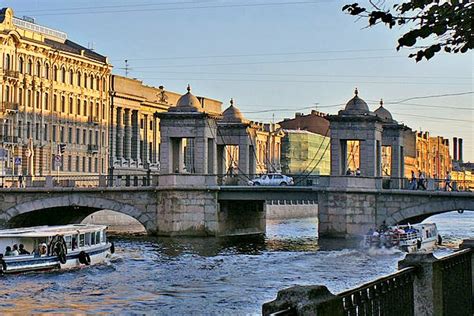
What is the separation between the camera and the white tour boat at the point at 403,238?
165 feet

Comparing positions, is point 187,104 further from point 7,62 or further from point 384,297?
point 384,297

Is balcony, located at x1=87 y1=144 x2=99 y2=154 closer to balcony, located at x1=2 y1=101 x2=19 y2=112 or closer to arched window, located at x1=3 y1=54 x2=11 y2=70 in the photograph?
balcony, located at x1=2 y1=101 x2=19 y2=112

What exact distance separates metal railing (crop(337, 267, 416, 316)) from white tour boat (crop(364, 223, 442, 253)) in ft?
125

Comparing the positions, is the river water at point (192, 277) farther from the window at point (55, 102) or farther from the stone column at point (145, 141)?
the stone column at point (145, 141)

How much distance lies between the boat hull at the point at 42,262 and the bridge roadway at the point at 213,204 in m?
11.9

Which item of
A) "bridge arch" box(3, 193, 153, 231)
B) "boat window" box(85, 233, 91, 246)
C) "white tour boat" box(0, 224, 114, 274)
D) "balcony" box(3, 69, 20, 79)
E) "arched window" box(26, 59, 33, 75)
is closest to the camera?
"white tour boat" box(0, 224, 114, 274)

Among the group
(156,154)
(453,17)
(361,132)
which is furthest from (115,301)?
(156,154)

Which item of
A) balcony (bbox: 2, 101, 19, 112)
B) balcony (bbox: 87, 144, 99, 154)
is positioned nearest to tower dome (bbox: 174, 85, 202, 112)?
balcony (bbox: 2, 101, 19, 112)

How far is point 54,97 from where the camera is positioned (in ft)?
314

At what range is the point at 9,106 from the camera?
284ft

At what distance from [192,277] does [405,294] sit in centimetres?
2739

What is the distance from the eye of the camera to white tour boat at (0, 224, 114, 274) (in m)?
40.9

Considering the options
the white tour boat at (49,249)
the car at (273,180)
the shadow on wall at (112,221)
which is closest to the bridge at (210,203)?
the car at (273,180)

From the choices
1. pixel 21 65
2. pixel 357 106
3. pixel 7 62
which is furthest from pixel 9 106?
pixel 357 106
